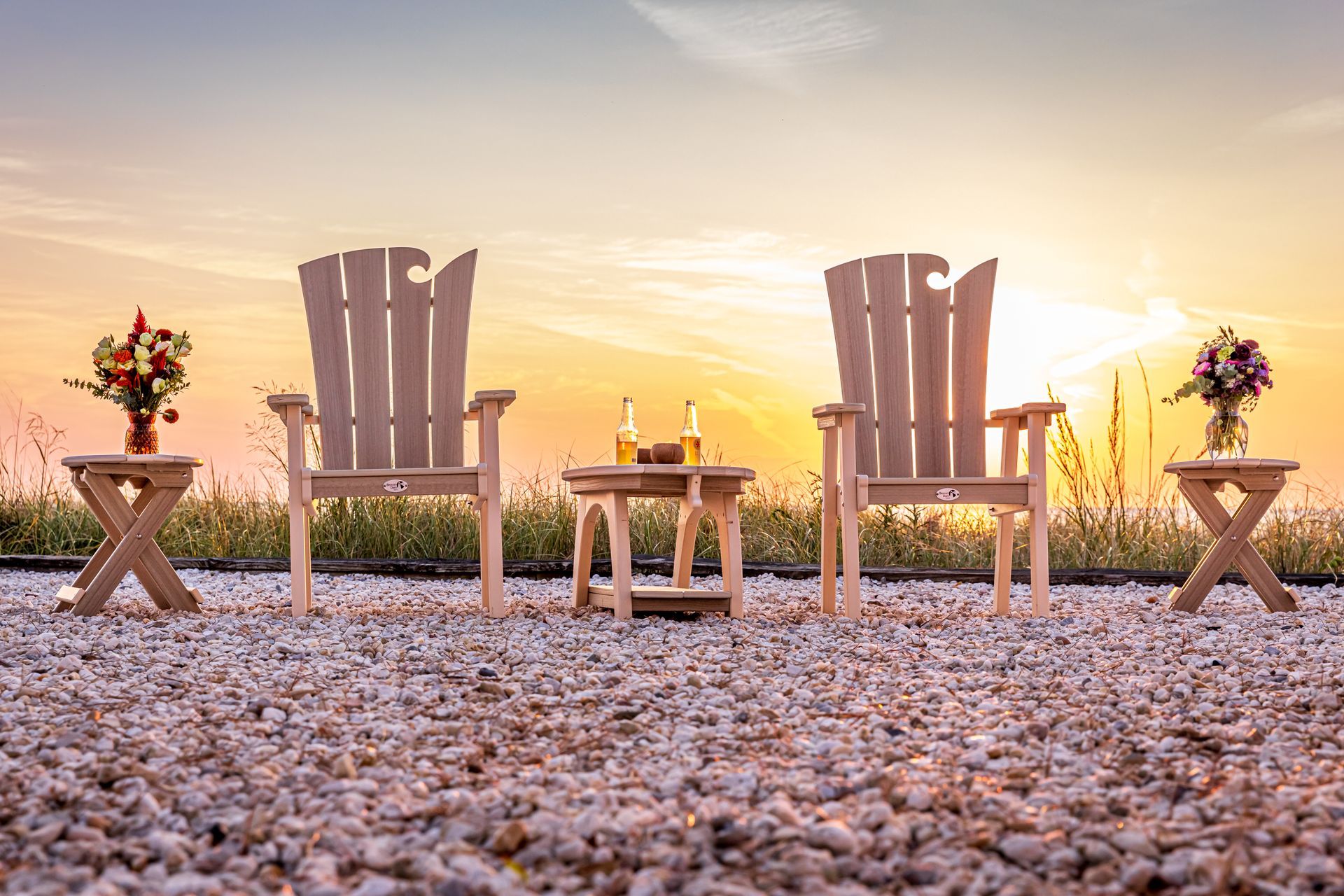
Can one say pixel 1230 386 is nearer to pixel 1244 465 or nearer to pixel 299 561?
pixel 1244 465

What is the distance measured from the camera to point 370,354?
4047 mm

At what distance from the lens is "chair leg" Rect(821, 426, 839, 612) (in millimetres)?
3924

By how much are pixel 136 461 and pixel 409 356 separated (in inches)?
39.5

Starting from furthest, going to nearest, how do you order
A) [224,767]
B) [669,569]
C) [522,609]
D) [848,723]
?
[669,569]
[522,609]
[848,723]
[224,767]

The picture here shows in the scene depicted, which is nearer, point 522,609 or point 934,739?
point 934,739

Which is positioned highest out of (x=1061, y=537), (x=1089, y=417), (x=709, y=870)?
(x=1089, y=417)

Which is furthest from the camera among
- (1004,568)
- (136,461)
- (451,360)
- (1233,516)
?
(1233,516)

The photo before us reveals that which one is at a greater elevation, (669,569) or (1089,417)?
(1089,417)

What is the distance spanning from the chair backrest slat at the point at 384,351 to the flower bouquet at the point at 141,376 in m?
0.51

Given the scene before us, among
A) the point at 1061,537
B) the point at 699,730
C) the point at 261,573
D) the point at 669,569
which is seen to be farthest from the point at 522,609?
the point at 1061,537

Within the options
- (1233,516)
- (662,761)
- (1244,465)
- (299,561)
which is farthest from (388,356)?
(1233,516)

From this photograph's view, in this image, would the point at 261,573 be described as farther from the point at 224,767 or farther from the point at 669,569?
Answer: the point at 224,767

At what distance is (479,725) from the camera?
2203 millimetres

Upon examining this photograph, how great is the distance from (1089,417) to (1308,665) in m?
3.04
